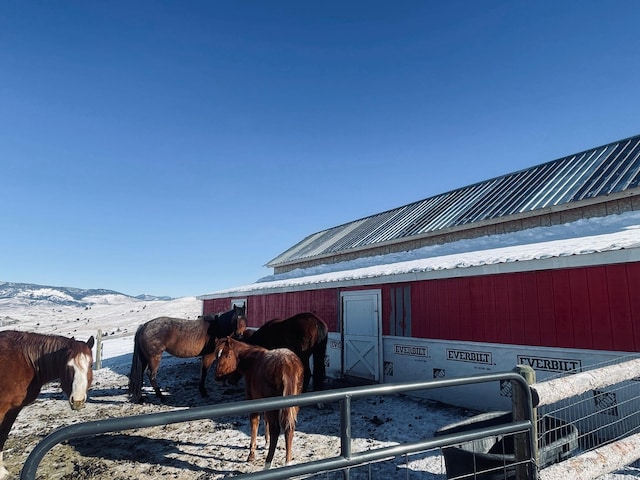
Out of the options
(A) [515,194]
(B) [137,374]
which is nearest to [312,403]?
(B) [137,374]

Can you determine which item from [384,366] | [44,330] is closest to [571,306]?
[384,366]

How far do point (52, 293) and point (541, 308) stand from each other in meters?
136

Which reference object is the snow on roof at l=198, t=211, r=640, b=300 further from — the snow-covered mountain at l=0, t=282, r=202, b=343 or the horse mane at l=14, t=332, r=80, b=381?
the snow-covered mountain at l=0, t=282, r=202, b=343

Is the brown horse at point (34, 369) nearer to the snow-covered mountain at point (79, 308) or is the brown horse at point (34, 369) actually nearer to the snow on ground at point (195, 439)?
the snow on ground at point (195, 439)

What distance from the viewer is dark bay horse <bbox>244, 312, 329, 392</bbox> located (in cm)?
988

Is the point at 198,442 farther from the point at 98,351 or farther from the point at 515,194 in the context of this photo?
the point at 515,194

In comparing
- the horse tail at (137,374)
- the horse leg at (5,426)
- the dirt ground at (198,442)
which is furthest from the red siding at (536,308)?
the horse leg at (5,426)

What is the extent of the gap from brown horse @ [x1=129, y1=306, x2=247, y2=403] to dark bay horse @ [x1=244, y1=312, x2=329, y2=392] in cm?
140

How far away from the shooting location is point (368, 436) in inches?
260

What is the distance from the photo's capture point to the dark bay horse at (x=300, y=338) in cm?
988

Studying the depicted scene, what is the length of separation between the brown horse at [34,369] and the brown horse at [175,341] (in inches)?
169

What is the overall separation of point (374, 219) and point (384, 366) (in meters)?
12.2

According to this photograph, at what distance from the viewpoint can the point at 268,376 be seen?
18.9 feet

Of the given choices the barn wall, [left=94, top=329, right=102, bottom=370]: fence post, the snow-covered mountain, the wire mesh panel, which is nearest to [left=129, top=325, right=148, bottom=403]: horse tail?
[left=94, top=329, right=102, bottom=370]: fence post
